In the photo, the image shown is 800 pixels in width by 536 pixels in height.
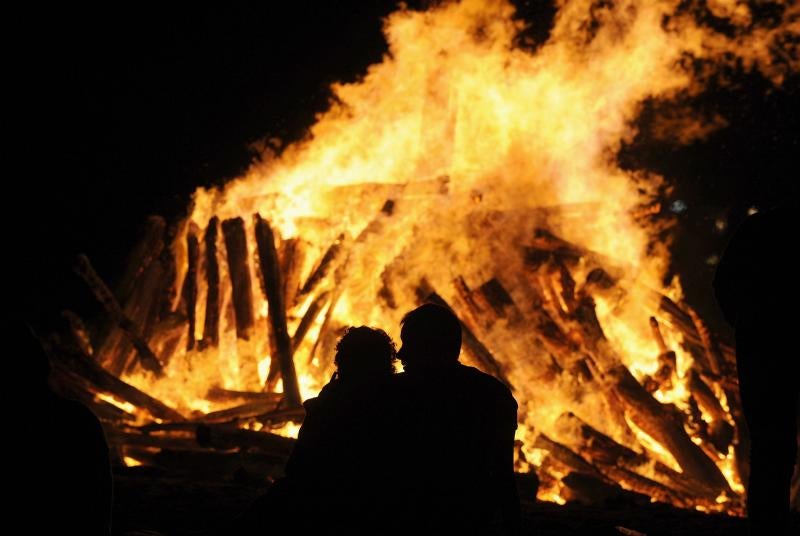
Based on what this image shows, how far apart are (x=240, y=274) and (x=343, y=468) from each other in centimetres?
774

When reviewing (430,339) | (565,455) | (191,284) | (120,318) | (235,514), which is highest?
(191,284)

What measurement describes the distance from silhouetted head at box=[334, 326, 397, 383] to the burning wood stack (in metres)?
3.77

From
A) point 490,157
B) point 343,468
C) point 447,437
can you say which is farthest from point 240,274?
point 447,437

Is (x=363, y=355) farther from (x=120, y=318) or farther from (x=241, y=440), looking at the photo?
(x=120, y=318)

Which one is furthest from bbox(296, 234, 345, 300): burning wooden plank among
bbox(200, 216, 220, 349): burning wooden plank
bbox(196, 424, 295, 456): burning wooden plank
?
bbox(196, 424, 295, 456): burning wooden plank

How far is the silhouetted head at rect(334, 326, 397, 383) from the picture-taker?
3.06 metres

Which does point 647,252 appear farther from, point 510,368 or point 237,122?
point 237,122

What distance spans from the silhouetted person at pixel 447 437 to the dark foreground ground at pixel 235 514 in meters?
2.09

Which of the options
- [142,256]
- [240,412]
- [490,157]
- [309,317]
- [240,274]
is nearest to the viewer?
[240,412]

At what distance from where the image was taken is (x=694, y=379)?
8977 millimetres

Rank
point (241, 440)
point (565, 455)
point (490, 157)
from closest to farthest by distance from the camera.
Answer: point (241, 440)
point (565, 455)
point (490, 157)

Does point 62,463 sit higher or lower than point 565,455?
lower

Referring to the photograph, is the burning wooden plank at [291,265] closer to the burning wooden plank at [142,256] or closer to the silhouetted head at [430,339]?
the burning wooden plank at [142,256]

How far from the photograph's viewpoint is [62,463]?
7.47 feet
